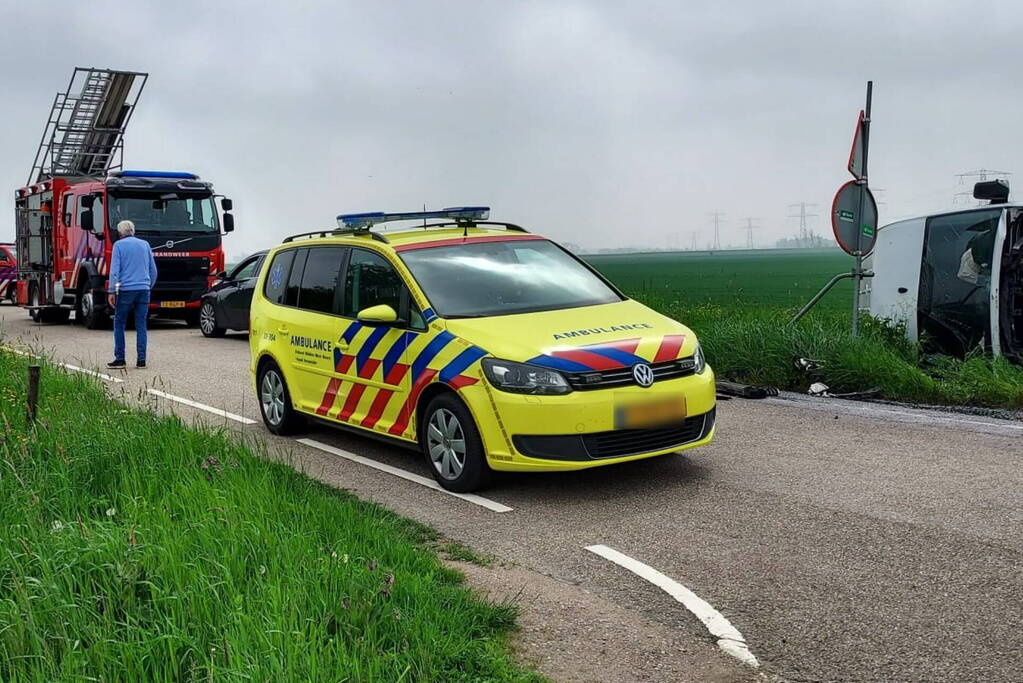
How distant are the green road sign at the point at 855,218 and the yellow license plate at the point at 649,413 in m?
5.97

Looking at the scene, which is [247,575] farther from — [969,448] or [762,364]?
[762,364]

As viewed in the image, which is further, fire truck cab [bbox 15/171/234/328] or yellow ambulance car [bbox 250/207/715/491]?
fire truck cab [bbox 15/171/234/328]

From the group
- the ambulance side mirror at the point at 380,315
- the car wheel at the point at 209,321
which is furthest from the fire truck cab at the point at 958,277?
the car wheel at the point at 209,321

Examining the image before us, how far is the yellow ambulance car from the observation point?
22.3 ft

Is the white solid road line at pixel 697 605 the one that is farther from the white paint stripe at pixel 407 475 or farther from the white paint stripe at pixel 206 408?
the white paint stripe at pixel 206 408

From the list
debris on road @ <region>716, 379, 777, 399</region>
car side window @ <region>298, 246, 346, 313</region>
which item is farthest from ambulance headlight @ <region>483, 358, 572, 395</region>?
debris on road @ <region>716, 379, 777, 399</region>

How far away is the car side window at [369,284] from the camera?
798cm

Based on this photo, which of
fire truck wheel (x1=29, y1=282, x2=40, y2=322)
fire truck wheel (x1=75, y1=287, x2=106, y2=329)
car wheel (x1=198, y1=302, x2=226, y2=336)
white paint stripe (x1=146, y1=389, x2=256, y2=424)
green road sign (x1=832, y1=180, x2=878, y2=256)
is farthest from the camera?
fire truck wheel (x1=29, y1=282, x2=40, y2=322)

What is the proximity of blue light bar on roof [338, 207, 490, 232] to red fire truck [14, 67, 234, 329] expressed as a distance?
13797 millimetres

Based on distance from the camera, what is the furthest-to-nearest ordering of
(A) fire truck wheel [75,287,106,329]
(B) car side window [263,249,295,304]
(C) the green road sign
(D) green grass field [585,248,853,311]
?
Result: (D) green grass field [585,248,853,311], (A) fire truck wheel [75,287,106,329], (C) the green road sign, (B) car side window [263,249,295,304]

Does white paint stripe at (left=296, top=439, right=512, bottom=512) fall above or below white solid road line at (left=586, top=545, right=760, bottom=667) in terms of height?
below

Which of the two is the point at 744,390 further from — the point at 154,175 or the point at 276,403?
the point at 154,175

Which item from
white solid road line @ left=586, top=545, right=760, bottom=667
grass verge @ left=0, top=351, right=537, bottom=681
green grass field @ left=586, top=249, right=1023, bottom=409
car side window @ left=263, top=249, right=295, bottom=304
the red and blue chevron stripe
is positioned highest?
car side window @ left=263, top=249, right=295, bottom=304

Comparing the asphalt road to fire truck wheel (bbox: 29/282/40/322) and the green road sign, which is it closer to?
the green road sign
